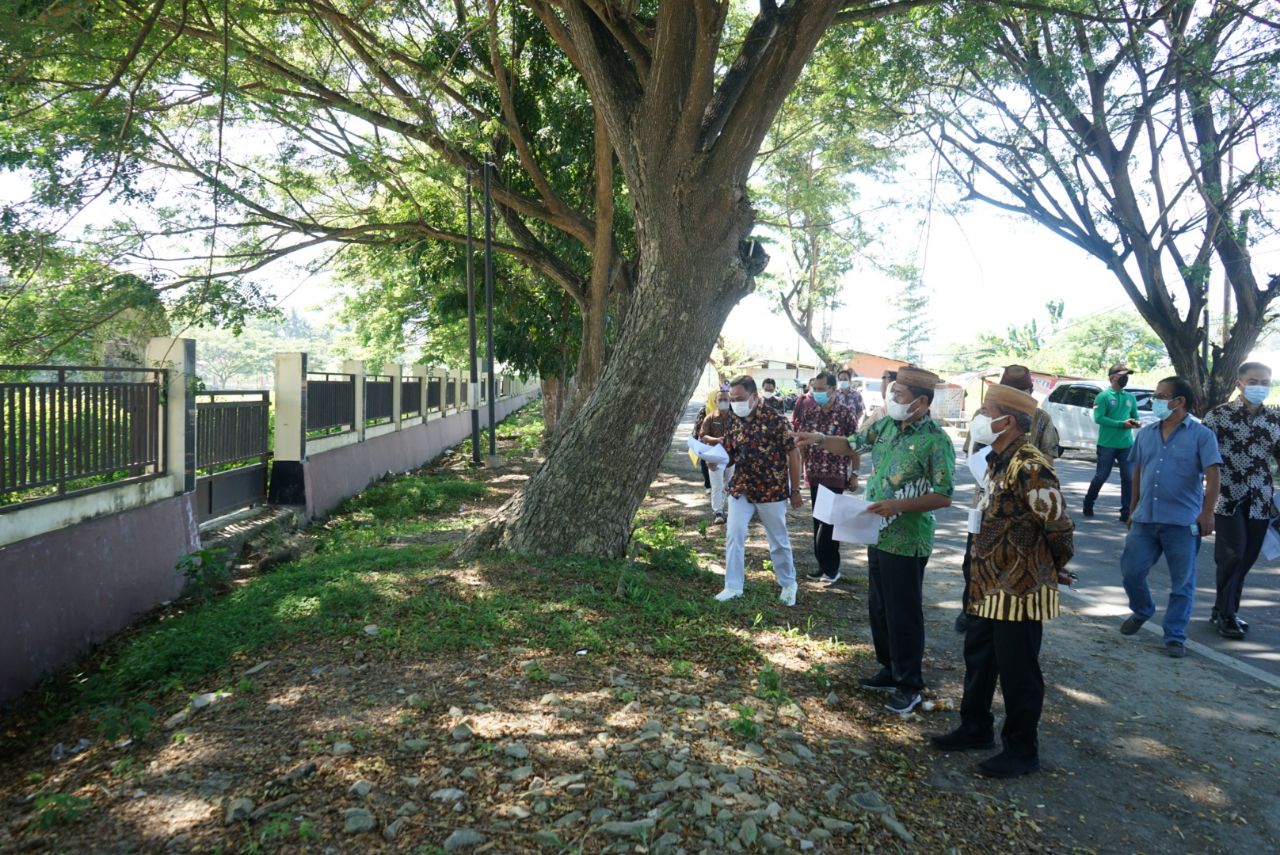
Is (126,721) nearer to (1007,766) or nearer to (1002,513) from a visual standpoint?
(1007,766)

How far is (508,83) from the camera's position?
13.1 m

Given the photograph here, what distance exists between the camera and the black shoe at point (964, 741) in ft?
13.7

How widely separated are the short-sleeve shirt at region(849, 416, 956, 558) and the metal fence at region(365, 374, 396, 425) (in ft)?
37.2

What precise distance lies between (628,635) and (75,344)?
875cm

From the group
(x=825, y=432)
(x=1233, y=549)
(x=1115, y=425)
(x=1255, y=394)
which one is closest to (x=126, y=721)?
(x=825, y=432)

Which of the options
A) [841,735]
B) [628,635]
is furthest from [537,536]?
[841,735]

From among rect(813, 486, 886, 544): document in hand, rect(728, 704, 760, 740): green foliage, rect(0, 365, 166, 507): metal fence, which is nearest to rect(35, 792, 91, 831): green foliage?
rect(728, 704, 760, 740): green foliage

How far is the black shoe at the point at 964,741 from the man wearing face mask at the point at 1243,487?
3214 mm

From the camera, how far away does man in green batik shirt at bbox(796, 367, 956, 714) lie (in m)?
4.60

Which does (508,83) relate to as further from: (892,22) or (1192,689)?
(1192,689)

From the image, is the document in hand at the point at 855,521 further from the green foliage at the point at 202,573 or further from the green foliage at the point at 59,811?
the green foliage at the point at 202,573

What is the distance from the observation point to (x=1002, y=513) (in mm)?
3932

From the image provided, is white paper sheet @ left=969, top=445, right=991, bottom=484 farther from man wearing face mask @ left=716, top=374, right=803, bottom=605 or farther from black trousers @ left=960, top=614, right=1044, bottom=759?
man wearing face mask @ left=716, top=374, right=803, bottom=605

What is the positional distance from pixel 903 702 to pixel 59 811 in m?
3.83
